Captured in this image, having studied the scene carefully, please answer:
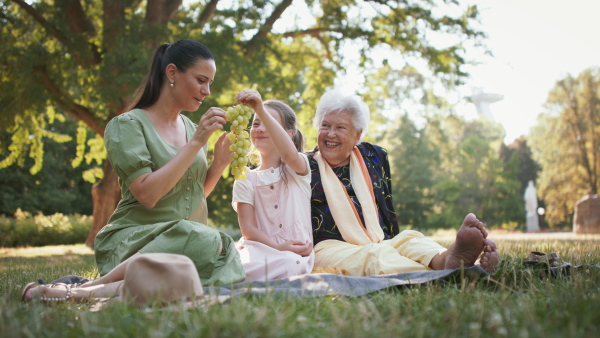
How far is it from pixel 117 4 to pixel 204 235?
8.74 metres

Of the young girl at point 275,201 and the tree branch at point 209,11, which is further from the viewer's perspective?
the tree branch at point 209,11

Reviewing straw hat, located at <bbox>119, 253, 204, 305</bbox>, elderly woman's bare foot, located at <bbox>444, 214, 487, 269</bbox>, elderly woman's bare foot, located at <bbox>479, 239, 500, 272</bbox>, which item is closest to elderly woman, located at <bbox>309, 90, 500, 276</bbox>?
elderly woman's bare foot, located at <bbox>444, 214, 487, 269</bbox>

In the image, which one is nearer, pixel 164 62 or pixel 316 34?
pixel 164 62

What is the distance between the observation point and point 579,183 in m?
27.7

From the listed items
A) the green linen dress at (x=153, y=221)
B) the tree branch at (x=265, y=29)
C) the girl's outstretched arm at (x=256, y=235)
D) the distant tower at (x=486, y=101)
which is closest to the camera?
the green linen dress at (x=153, y=221)

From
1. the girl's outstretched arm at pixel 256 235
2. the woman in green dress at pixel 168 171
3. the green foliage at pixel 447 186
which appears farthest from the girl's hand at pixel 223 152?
the green foliage at pixel 447 186

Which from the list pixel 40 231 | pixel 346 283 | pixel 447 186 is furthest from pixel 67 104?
pixel 447 186

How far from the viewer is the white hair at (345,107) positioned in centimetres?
437

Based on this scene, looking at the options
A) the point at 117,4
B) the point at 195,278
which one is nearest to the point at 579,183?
the point at 117,4

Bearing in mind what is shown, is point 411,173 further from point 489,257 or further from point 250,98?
point 250,98

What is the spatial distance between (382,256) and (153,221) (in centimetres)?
163

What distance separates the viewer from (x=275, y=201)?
4133mm

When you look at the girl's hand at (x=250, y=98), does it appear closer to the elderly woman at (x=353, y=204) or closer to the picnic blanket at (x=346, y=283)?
the elderly woman at (x=353, y=204)

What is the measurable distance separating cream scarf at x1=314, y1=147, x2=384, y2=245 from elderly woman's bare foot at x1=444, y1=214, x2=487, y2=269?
0.91m
